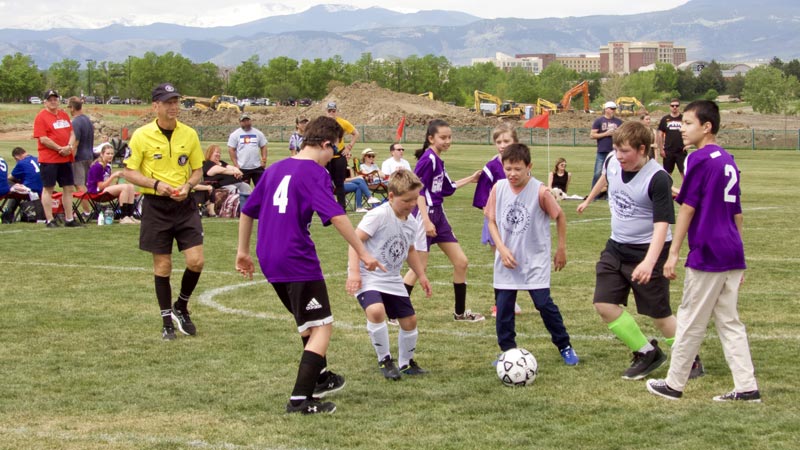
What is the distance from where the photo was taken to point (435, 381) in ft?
23.4

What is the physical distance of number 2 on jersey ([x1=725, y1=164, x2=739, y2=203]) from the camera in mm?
6145

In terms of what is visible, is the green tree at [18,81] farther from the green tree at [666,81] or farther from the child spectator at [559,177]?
the child spectator at [559,177]

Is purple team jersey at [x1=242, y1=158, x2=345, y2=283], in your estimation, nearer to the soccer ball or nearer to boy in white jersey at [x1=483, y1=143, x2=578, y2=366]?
the soccer ball

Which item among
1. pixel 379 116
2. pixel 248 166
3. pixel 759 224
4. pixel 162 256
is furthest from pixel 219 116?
pixel 162 256

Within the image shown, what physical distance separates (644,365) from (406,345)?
1.73 m

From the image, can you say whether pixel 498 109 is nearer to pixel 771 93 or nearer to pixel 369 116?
pixel 369 116

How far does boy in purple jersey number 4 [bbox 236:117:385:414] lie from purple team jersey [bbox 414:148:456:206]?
9.29ft

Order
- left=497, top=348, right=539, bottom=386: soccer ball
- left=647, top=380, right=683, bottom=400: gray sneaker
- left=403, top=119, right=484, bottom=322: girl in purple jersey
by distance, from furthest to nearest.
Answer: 1. left=403, top=119, right=484, bottom=322: girl in purple jersey
2. left=497, top=348, right=539, bottom=386: soccer ball
3. left=647, top=380, right=683, bottom=400: gray sneaker

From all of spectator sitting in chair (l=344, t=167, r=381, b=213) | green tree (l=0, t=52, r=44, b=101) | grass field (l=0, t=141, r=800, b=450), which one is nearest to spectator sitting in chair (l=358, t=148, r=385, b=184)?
spectator sitting in chair (l=344, t=167, r=381, b=213)

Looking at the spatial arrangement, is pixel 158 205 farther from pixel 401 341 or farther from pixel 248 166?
pixel 248 166

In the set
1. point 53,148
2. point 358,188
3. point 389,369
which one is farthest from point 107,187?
point 389,369

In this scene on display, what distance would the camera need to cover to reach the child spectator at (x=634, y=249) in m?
6.95

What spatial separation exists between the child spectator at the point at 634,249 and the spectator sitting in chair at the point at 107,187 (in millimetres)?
12276

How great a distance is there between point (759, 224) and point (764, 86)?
9149 cm
